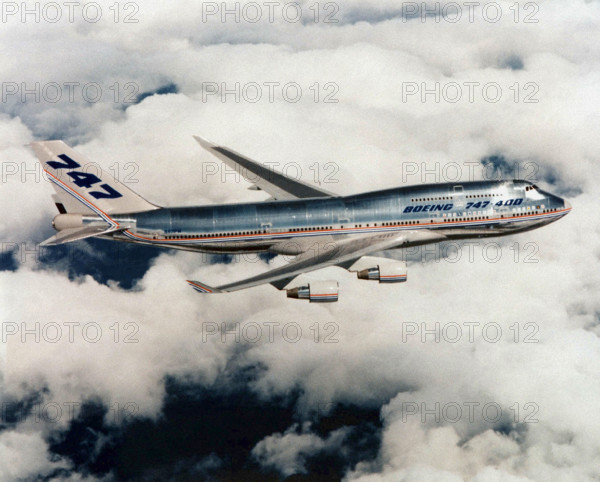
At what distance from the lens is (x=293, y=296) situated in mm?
65125

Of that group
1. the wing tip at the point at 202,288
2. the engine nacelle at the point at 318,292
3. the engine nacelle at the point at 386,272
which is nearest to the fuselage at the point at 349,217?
the engine nacelle at the point at 386,272

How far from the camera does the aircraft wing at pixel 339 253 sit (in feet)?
208

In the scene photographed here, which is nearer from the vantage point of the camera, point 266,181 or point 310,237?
point 310,237

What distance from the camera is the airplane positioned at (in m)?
68.9

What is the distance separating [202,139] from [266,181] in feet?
33.0

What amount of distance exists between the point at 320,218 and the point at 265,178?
1222cm

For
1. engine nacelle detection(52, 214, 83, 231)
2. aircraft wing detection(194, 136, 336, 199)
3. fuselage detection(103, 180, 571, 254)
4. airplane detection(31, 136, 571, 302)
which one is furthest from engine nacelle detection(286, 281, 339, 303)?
engine nacelle detection(52, 214, 83, 231)

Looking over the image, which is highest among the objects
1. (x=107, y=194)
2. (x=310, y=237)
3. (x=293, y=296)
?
(x=107, y=194)

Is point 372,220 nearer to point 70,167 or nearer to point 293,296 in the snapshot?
point 293,296

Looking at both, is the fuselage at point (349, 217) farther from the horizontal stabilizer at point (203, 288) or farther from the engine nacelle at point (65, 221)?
the horizontal stabilizer at point (203, 288)

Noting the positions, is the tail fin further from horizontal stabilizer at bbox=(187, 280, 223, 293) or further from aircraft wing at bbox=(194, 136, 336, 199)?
horizontal stabilizer at bbox=(187, 280, 223, 293)

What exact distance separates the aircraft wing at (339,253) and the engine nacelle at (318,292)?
1542 mm

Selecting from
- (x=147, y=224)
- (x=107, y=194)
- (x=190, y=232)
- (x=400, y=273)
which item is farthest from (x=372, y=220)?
(x=107, y=194)

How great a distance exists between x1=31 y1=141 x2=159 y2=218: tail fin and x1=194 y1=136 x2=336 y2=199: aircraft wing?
13.6 metres
